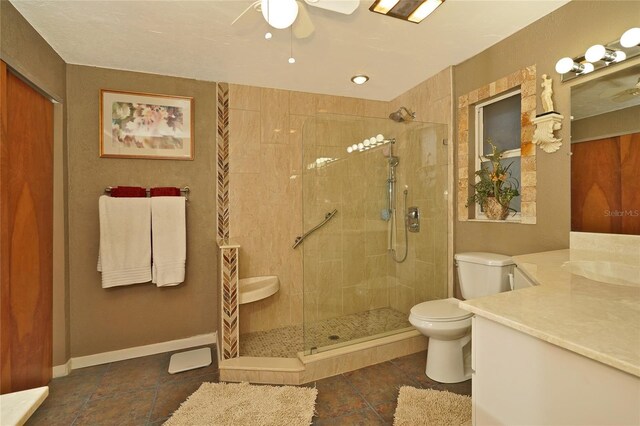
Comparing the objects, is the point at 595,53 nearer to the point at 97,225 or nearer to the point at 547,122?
the point at 547,122

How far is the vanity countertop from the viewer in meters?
0.65

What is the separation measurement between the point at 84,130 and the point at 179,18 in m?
1.27

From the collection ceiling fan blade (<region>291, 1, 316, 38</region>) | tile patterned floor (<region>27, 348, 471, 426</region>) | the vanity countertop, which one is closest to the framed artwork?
ceiling fan blade (<region>291, 1, 316, 38</region>)

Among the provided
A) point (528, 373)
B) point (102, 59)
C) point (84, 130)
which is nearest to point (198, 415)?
point (528, 373)

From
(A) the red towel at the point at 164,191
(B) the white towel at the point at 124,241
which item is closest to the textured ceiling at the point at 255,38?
(A) the red towel at the point at 164,191

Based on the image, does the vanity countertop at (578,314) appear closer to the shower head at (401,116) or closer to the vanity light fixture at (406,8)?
the vanity light fixture at (406,8)

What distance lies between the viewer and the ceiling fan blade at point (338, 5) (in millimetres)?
1550

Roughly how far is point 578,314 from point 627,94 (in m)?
1.31

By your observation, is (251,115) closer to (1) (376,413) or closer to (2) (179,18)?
(2) (179,18)

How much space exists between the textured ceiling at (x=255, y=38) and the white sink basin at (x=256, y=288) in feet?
5.96

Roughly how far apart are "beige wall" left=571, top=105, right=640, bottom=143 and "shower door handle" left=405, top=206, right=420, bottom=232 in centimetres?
122

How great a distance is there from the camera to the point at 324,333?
2.29m

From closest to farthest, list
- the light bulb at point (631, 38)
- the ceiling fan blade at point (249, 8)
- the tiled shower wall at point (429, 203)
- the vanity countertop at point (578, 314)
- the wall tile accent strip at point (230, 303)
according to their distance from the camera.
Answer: the vanity countertop at point (578, 314), the light bulb at point (631, 38), the ceiling fan blade at point (249, 8), the wall tile accent strip at point (230, 303), the tiled shower wall at point (429, 203)

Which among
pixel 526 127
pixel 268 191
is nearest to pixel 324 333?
pixel 268 191
